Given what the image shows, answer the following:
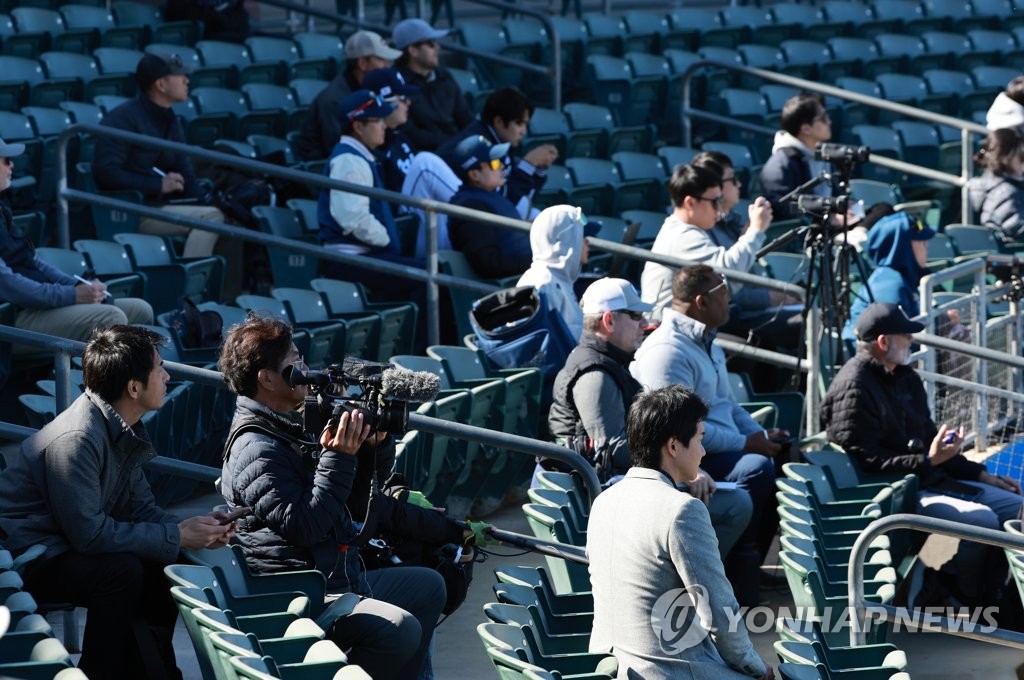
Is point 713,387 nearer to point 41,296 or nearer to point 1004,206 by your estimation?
point 41,296

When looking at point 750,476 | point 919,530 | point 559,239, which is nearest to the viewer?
point 919,530

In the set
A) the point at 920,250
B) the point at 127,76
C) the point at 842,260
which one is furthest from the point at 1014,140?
the point at 127,76

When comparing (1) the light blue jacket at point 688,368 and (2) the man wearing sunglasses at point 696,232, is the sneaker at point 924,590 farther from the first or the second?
(2) the man wearing sunglasses at point 696,232

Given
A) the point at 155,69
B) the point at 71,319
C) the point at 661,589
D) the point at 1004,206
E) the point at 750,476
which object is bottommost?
the point at 750,476

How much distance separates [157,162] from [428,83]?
194 cm

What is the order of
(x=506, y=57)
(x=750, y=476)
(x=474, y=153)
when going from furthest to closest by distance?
(x=506, y=57)
(x=474, y=153)
(x=750, y=476)

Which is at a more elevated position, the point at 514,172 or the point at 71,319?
the point at 514,172

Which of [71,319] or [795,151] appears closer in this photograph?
[71,319]

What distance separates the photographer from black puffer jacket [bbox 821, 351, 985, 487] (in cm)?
608

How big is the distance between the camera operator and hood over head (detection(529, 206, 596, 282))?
2.31 meters

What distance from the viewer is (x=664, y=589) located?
3795mm

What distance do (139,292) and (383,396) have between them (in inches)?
125

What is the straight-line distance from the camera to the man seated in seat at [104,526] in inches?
163

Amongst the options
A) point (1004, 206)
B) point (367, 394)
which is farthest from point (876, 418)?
point (1004, 206)
